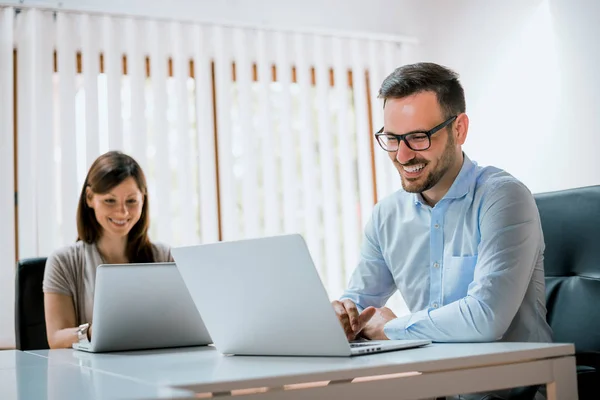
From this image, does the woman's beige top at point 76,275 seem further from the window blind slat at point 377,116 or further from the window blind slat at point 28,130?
Result: the window blind slat at point 377,116

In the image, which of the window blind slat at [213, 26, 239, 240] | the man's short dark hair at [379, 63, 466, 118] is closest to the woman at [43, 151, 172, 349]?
the window blind slat at [213, 26, 239, 240]

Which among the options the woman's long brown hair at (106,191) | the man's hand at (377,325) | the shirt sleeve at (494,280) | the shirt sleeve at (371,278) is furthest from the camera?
the woman's long brown hair at (106,191)

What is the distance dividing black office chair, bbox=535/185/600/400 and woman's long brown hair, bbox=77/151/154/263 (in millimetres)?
1457

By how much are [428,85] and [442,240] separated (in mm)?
400

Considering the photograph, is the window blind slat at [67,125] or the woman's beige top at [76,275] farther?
the window blind slat at [67,125]

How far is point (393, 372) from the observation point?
3.26 feet

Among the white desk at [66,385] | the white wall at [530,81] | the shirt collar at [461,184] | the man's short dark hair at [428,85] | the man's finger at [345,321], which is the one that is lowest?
the white desk at [66,385]

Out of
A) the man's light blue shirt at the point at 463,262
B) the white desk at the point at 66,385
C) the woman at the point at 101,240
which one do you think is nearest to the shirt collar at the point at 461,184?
the man's light blue shirt at the point at 463,262

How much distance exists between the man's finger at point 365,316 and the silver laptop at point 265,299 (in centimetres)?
23

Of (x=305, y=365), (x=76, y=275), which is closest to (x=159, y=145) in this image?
(x=76, y=275)

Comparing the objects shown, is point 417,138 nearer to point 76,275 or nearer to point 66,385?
point 66,385

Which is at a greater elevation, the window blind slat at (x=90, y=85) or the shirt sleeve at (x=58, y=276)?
the window blind slat at (x=90, y=85)

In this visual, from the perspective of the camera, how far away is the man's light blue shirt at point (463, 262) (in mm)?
1460

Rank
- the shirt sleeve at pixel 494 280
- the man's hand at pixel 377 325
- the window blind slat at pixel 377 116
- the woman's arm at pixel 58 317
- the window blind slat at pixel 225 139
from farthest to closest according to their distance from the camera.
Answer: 1. the window blind slat at pixel 377 116
2. the window blind slat at pixel 225 139
3. the woman's arm at pixel 58 317
4. the man's hand at pixel 377 325
5. the shirt sleeve at pixel 494 280
